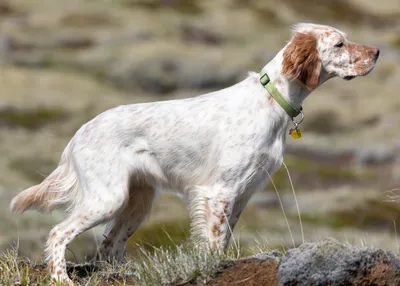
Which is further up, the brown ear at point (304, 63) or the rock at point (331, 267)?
the brown ear at point (304, 63)

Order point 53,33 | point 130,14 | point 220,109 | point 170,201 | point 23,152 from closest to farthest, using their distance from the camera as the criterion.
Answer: point 220,109 → point 170,201 → point 23,152 → point 53,33 → point 130,14

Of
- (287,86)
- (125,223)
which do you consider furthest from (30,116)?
(287,86)

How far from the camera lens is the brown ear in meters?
8.98

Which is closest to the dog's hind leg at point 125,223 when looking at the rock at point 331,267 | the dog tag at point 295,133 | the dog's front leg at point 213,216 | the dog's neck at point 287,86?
the dog's front leg at point 213,216

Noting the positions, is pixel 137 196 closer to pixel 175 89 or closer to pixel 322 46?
pixel 322 46

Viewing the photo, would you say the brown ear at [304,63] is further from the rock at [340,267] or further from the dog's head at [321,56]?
the rock at [340,267]

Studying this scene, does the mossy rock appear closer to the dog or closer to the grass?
the dog

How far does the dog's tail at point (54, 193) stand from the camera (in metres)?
9.31

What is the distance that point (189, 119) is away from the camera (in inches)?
360

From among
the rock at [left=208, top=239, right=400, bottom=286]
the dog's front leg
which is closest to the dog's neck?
the dog's front leg

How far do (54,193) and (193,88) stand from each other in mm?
54383

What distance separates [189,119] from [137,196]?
110cm

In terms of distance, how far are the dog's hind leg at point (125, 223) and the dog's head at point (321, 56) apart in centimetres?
207

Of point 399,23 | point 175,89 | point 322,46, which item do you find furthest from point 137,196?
point 399,23
